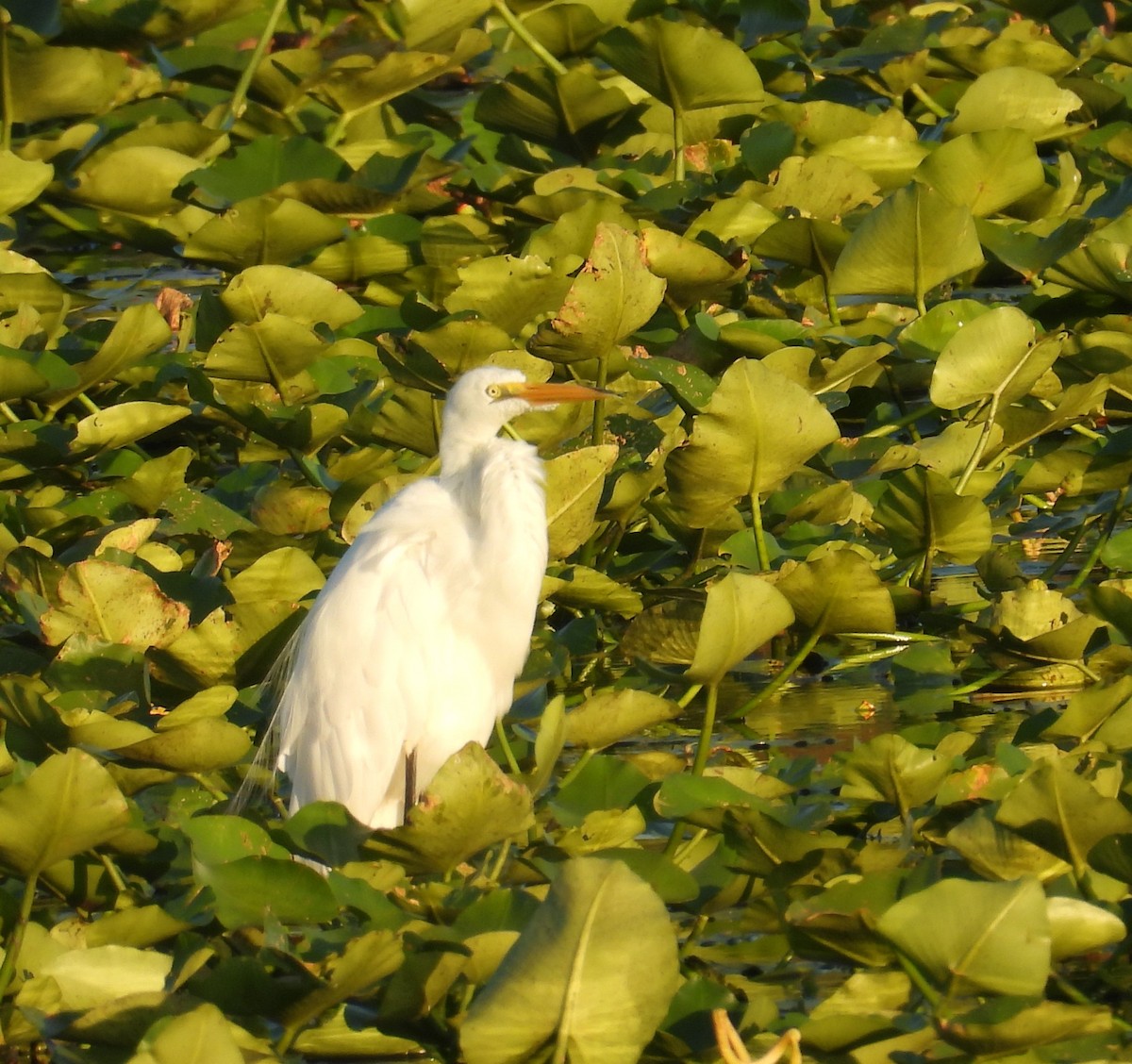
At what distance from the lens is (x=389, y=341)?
164 inches

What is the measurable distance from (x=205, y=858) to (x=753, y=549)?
1434mm

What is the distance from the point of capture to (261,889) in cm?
259

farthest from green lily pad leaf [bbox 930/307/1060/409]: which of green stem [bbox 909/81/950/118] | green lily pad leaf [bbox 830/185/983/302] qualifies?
green stem [bbox 909/81/950/118]

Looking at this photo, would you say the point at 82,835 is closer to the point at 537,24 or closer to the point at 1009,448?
the point at 1009,448

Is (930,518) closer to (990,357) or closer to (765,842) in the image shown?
(990,357)

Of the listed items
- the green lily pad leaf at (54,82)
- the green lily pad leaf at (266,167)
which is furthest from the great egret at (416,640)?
the green lily pad leaf at (54,82)

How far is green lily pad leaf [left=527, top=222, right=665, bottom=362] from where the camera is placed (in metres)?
3.77

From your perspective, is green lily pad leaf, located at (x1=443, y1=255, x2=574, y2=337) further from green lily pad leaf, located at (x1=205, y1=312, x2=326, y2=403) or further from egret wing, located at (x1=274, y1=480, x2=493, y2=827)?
egret wing, located at (x1=274, y1=480, x2=493, y2=827)

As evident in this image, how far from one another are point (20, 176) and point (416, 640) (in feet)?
6.83


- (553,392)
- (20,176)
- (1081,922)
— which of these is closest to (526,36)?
(20,176)

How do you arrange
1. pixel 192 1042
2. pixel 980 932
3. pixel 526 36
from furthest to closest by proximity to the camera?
pixel 526 36 → pixel 980 932 → pixel 192 1042

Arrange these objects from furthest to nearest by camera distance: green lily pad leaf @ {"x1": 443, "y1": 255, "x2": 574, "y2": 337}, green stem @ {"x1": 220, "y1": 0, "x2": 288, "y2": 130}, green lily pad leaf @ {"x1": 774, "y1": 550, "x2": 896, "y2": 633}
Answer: green stem @ {"x1": 220, "y1": 0, "x2": 288, "y2": 130} → green lily pad leaf @ {"x1": 443, "y1": 255, "x2": 574, "y2": 337} → green lily pad leaf @ {"x1": 774, "y1": 550, "x2": 896, "y2": 633}

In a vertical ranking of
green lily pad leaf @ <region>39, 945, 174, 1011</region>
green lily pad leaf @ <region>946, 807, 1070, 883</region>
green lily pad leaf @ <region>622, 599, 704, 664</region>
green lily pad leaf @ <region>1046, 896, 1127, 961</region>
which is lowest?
green lily pad leaf @ <region>622, 599, 704, 664</region>

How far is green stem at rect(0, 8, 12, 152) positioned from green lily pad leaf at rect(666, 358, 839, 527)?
2.82 meters
